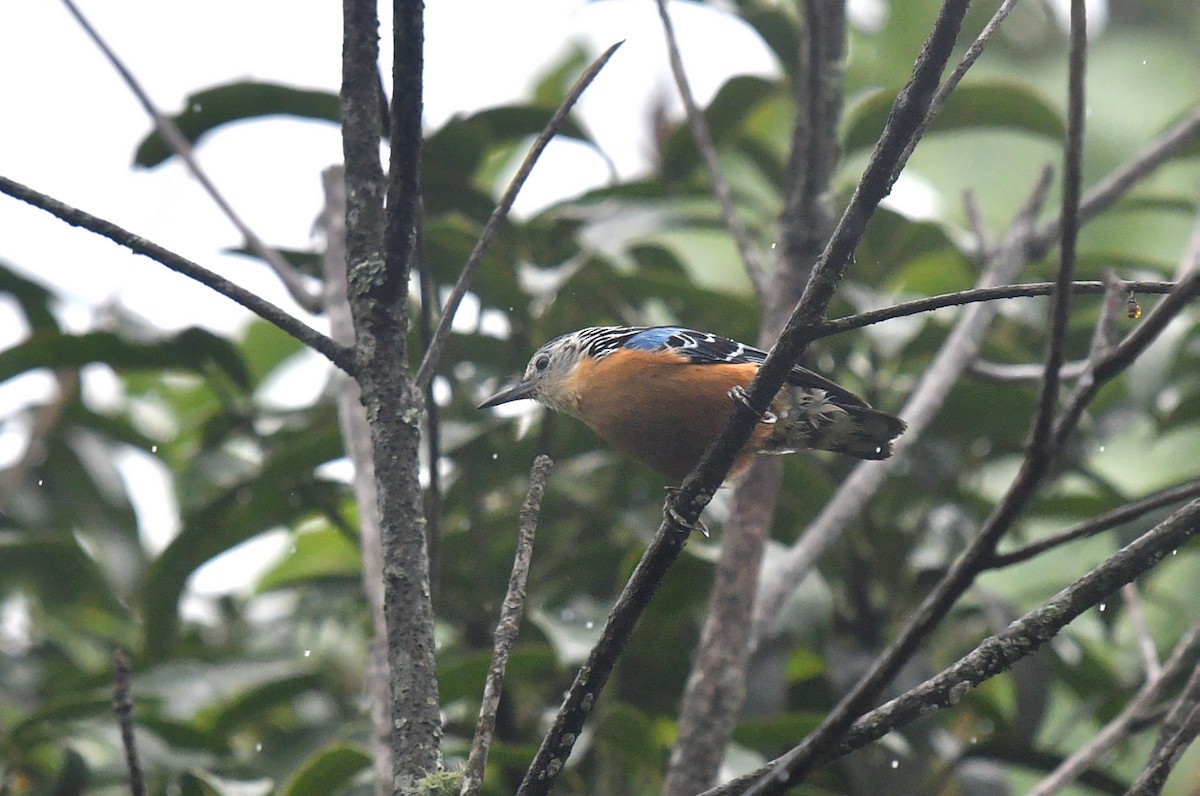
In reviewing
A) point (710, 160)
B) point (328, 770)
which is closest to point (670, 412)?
point (710, 160)

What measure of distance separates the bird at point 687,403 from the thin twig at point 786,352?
129 centimetres

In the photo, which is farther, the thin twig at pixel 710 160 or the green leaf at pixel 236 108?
the green leaf at pixel 236 108

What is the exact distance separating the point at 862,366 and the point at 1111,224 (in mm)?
2635

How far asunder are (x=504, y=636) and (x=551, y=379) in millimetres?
1878

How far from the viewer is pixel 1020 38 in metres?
6.57

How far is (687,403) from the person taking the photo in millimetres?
3141

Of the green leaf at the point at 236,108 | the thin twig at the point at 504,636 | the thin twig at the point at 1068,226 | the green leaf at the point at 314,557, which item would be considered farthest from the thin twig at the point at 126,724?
the green leaf at the point at 236,108

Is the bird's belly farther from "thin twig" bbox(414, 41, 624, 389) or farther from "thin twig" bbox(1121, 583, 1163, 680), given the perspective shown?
"thin twig" bbox(414, 41, 624, 389)

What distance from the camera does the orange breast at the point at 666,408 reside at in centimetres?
310

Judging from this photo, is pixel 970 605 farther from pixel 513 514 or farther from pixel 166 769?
pixel 166 769

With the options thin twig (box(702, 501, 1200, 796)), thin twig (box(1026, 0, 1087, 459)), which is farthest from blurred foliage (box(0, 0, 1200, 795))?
thin twig (box(1026, 0, 1087, 459))

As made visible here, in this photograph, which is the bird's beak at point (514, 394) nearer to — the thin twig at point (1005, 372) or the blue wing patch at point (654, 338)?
the blue wing patch at point (654, 338)

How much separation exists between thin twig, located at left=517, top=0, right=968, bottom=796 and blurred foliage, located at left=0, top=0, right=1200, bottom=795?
52.7 inches

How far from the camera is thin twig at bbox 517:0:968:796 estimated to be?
1.44 metres
